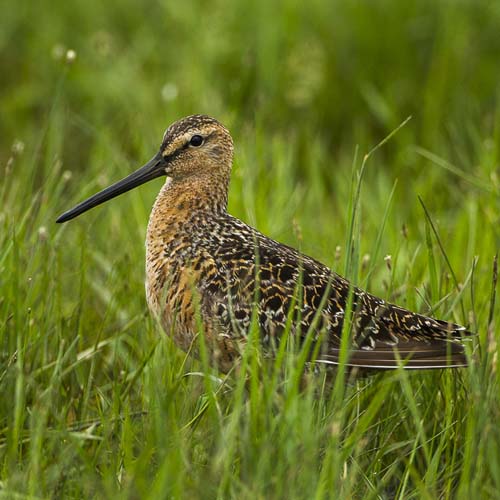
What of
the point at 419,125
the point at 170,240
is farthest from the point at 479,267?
the point at 419,125

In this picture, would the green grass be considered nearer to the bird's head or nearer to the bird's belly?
the bird's belly

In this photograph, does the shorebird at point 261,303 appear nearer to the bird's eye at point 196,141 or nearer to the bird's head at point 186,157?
the bird's head at point 186,157

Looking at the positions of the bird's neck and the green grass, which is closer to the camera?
the green grass

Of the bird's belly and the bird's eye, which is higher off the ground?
the bird's eye

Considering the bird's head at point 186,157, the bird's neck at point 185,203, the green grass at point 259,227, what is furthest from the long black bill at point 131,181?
the green grass at point 259,227

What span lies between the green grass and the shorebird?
12 centimetres

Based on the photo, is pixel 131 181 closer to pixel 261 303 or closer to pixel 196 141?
pixel 196 141

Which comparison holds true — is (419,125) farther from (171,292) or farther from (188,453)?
(188,453)

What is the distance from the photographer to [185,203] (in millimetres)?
4613

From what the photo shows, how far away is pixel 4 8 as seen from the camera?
26.0 ft

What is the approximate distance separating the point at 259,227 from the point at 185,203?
81 centimetres

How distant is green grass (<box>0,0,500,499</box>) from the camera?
3.35 meters

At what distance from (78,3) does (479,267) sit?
4.15 meters

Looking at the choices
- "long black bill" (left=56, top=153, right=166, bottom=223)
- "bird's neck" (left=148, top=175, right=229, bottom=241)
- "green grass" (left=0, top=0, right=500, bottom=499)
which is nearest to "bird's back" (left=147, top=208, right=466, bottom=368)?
"green grass" (left=0, top=0, right=500, bottom=499)
